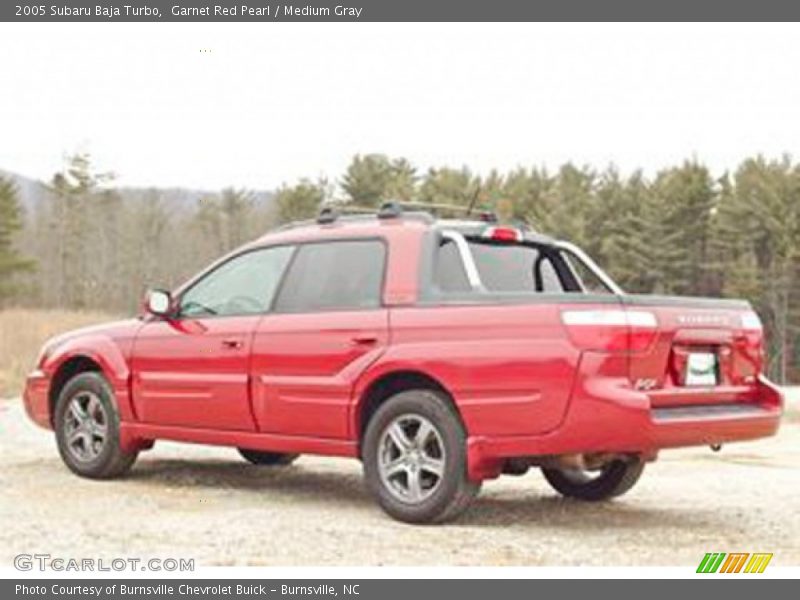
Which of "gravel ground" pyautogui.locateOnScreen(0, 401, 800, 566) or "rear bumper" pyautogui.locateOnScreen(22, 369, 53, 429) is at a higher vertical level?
"rear bumper" pyautogui.locateOnScreen(22, 369, 53, 429)

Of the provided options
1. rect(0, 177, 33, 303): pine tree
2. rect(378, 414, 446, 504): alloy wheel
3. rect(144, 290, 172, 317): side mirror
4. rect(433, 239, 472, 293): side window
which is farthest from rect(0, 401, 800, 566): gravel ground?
rect(0, 177, 33, 303): pine tree

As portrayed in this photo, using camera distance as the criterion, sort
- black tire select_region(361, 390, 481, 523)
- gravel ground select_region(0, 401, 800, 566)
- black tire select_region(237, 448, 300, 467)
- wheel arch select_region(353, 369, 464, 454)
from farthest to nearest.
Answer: black tire select_region(237, 448, 300, 467) → wheel arch select_region(353, 369, 464, 454) → black tire select_region(361, 390, 481, 523) → gravel ground select_region(0, 401, 800, 566)

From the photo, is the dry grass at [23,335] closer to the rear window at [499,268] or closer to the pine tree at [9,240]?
the rear window at [499,268]

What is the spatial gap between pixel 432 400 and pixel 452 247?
3.26 feet

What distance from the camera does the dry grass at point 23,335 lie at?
20.6 m

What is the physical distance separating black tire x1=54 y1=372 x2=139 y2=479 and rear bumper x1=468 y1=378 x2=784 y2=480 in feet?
10.5

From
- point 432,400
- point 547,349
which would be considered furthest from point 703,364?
point 432,400

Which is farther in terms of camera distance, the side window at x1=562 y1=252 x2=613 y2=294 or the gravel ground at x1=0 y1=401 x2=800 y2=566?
the side window at x1=562 y1=252 x2=613 y2=294

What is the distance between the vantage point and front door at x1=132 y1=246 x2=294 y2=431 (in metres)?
8.07

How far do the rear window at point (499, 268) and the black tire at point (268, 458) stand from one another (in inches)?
113

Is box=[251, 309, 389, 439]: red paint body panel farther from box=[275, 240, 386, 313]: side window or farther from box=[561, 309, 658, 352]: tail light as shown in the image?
box=[561, 309, 658, 352]: tail light

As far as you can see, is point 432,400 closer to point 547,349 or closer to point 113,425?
point 547,349

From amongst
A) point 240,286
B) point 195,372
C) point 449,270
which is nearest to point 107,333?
point 195,372

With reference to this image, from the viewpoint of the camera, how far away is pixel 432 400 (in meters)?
6.97
